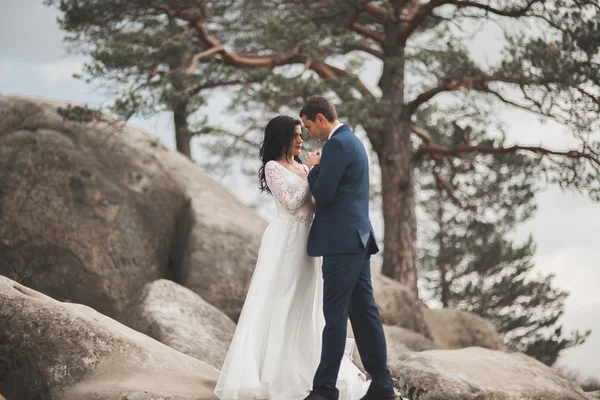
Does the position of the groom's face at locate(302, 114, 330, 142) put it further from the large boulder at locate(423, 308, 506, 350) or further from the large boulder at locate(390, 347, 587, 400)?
the large boulder at locate(423, 308, 506, 350)

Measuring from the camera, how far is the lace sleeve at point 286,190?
5.72 metres

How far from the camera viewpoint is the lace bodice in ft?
18.8

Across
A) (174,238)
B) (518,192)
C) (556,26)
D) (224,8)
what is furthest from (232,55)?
(518,192)

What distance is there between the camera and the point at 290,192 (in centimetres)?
572

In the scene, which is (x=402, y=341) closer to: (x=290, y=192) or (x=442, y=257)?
(x=290, y=192)

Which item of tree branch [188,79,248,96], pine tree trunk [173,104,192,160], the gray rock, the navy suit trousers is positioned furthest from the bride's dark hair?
pine tree trunk [173,104,192,160]

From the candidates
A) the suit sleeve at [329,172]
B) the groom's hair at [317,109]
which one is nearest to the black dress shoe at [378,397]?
the suit sleeve at [329,172]

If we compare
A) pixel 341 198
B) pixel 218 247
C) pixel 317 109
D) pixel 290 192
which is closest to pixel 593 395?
pixel 341 198

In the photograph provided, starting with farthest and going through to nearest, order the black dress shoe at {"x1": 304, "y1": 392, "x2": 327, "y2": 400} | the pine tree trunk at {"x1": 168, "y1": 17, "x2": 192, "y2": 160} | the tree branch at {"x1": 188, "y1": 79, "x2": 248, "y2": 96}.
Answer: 1. the tree branch at {"x1": 188, "y1": 79, "x2": 248, "y2": 96}
2. the pine tree trunk at {"x1": 168, "y1": 17, "x2": 192, "y2": 160}
3. the black dress shoe at {"x1": 304, "y1": 392, "x2": 327, "y2": 400}

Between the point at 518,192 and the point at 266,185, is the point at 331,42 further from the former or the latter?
the point at 266,185

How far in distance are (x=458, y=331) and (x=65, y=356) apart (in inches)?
406

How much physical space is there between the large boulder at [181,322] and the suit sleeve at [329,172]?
12.2 feet

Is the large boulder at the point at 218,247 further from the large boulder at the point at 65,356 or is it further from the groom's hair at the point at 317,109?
the groom's hair at the point at 317,109

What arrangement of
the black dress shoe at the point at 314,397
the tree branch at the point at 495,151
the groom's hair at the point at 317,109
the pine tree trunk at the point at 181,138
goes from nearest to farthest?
1. the black dress shoe at the point at 314,397
2. the groom's hair at the point at 317,109
3. the tree branch at the point at 495,151
4. the pine tree trunk at the point at 181,138
